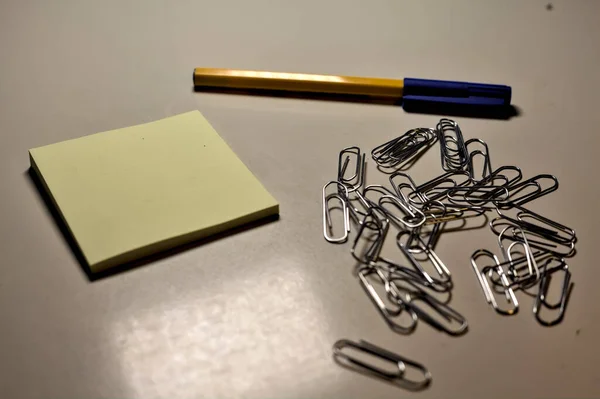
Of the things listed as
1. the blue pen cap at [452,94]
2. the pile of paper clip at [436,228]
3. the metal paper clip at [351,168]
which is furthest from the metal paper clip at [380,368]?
the blue pen cap at [452,94]

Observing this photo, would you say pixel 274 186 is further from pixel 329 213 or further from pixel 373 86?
pixel 373 86

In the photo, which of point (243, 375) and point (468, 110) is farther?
point (468, 110)

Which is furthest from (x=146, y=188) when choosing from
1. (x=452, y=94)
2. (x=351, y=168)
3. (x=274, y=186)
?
(x=452, y=94)

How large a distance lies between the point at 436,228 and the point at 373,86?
326 millimetres

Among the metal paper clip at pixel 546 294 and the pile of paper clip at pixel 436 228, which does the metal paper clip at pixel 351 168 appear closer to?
the pile of paper clip at pixel 436 228

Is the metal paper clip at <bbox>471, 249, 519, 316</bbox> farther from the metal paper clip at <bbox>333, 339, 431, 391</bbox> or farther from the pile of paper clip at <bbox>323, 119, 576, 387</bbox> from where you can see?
the metal paper clip at <bbox>333, 339, 431, 391</bbox>

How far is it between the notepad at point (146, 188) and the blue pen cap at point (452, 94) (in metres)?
0.35

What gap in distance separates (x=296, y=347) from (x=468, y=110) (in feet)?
1.84

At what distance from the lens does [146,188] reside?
34.0 inches
